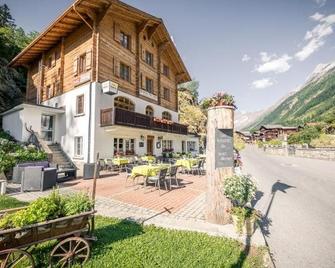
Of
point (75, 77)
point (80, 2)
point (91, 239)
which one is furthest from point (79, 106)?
point (91, 239)

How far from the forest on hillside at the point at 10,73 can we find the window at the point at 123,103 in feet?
43.5

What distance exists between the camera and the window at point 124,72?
18.6 m

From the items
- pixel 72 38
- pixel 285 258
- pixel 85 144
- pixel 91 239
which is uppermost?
pixel 72 38

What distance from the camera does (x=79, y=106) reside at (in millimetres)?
16953

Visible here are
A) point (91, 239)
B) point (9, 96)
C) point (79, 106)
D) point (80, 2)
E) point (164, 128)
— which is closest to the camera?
point (91, 239)

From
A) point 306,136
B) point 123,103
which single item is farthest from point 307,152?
point 123,103

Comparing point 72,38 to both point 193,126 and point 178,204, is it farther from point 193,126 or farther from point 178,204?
point 193,126

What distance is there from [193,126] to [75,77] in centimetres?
2398

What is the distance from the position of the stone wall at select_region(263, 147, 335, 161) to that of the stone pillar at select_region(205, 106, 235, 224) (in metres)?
27.1

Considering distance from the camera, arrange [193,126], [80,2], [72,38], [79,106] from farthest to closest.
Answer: [193,126] < [72,38] < [79,106] < [80,2]

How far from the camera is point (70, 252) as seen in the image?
12.0 feet

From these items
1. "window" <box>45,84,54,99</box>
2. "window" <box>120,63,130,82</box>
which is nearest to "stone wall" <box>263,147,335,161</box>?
"window" <box>120,63,130,82</box>

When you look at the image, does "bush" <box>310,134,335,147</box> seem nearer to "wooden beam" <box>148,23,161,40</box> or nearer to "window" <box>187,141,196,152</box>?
"window" <box>187,141,196,152</box>

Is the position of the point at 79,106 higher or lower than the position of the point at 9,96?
lower
